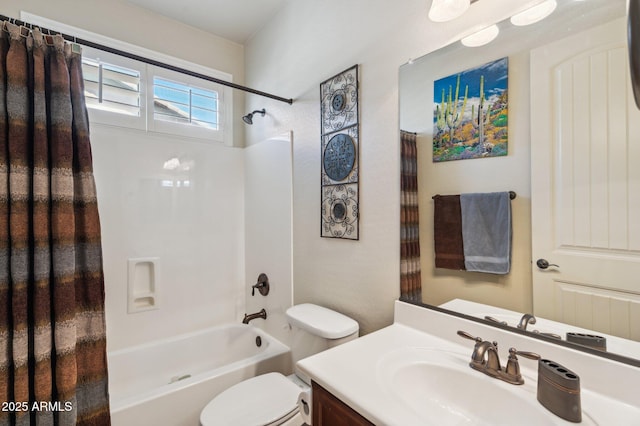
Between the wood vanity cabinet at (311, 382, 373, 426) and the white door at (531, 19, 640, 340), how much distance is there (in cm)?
65

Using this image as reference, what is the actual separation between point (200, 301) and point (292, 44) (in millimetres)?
2029

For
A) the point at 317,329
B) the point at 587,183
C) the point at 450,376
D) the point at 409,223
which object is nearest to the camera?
the point at 587,183

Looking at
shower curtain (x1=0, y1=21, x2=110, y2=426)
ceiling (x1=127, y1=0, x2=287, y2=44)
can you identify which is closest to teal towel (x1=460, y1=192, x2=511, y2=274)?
shower curtain (x1=0, y1=21, x2=110, y2=426)

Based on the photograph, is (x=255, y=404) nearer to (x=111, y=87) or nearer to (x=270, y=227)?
(x=270, y=227)

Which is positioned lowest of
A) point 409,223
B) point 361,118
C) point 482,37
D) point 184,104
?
point 409,223

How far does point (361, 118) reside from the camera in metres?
1.42

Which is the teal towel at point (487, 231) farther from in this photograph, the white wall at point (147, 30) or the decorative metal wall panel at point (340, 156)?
the white wall at point (147, 30)

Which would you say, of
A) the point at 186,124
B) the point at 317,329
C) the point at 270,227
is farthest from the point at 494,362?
the point at 186,124

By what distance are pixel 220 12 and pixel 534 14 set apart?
6.63ft

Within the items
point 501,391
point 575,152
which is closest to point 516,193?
point 575,152

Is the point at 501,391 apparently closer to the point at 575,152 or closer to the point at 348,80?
the point at 575,152

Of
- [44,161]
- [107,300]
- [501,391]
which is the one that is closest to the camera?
[501,391]

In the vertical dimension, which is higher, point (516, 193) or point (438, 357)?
point (516, 193)

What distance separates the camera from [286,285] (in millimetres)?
1938
